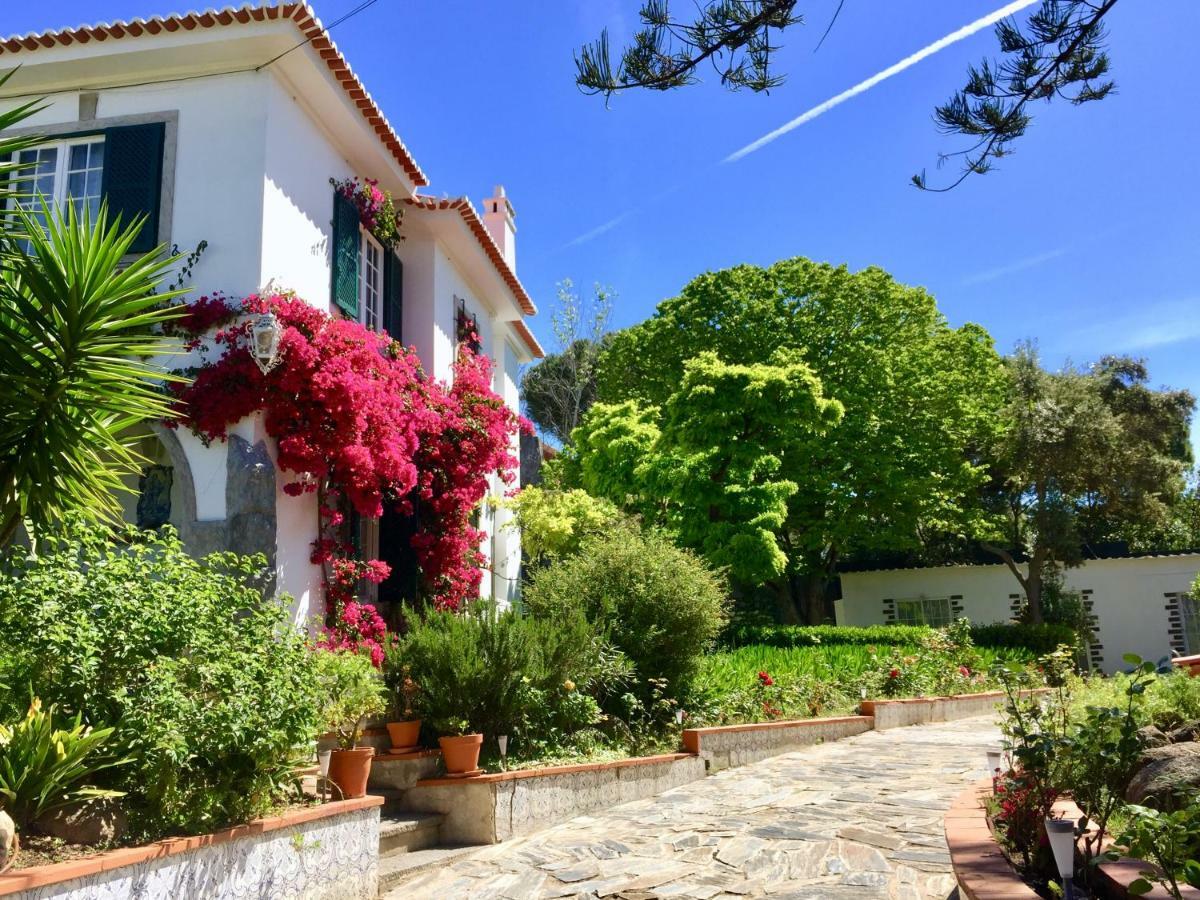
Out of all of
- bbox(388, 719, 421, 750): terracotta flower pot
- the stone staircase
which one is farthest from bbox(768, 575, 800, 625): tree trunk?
the stone staircase

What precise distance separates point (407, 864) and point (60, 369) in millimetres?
4099

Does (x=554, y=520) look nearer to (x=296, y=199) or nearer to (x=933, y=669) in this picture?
(x=933, y=669)

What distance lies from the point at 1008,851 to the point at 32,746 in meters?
5.06

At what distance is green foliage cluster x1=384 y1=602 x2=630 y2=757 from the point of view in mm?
8320

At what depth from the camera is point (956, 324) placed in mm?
29656

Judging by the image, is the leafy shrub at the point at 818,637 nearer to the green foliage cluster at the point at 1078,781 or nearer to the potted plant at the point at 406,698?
the potted plant at the point at 406,698

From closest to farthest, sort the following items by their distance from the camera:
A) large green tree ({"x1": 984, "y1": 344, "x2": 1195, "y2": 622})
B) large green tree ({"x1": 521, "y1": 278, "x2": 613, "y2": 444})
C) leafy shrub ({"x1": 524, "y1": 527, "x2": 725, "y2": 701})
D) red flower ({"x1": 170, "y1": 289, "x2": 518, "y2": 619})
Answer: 1. red flower ({"x1": 170, "y1": 289, "x2": 518, "y2": 619})
2. leafy shrub ({"x1": 524, "y1": 527, "x2": 725, "y2": 701})
3. large green tree ({"x1": 984, "y1": 344, "x2": 1195, "y2": 622})
4. large green tree ({"x1": 521, "y1": 278, "x2": 613, "y2": 444})

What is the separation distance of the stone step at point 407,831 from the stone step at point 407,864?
0.05 m

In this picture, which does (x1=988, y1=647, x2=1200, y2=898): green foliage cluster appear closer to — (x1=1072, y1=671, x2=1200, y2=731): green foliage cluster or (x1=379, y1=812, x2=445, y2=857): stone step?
(x1=1072, y1=671, x2=1200, y2=731): green foliage cluster

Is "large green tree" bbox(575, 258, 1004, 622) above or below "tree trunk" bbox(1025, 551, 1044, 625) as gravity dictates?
above

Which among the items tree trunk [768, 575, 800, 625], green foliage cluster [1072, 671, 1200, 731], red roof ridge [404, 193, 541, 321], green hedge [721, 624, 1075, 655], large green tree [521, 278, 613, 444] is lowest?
green foliage cluster [1072, 671, 1200, 731]

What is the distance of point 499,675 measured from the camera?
27.6 ft

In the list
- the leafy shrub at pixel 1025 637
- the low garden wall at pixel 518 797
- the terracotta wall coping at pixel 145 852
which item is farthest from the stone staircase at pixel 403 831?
the leafy shrub at pixel 1025 637

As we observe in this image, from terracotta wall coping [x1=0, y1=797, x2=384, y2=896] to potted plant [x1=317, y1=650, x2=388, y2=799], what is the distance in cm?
44
